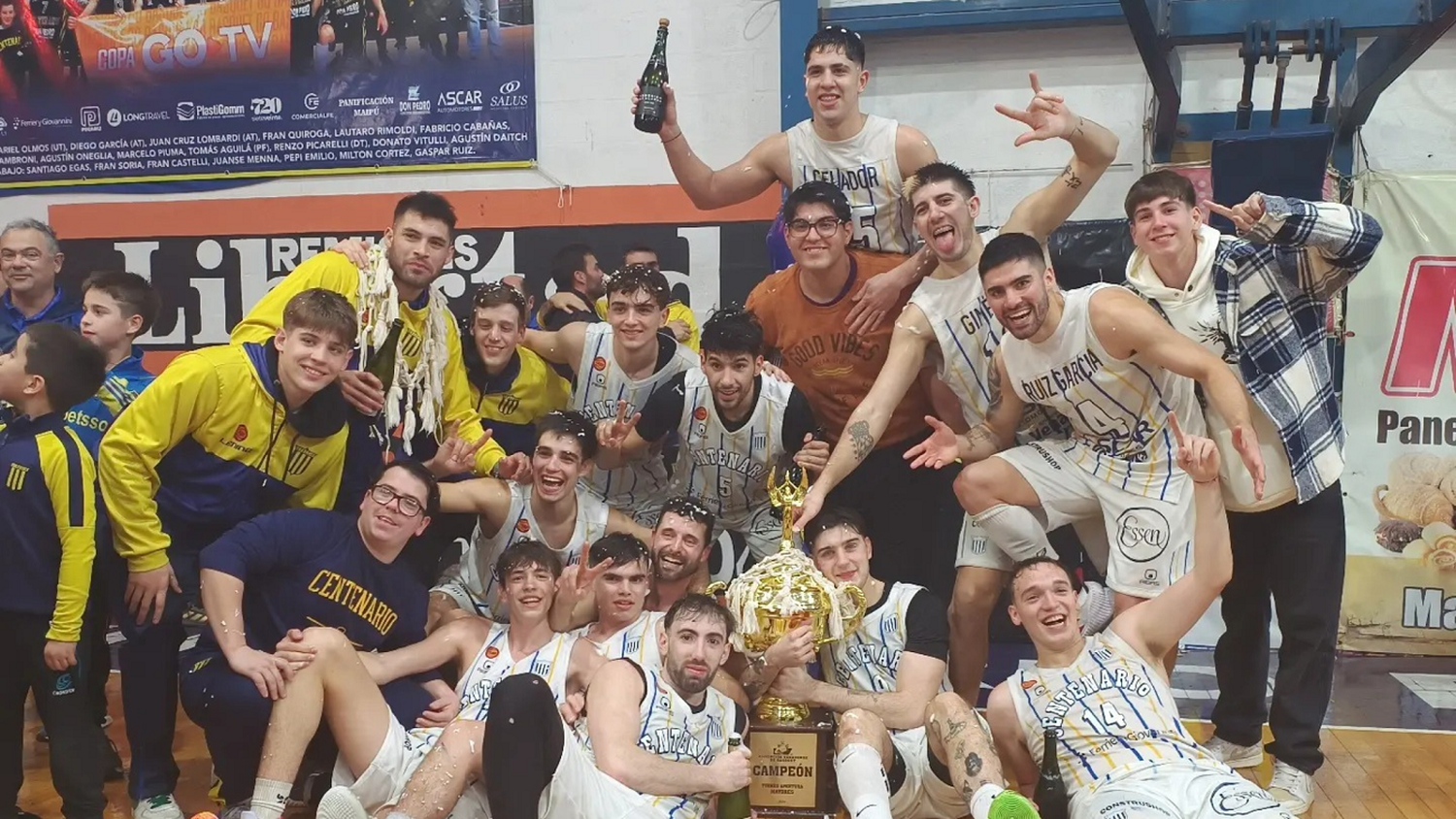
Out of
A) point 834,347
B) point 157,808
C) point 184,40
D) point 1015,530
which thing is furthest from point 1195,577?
point 184,40

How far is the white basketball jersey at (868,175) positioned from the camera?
4.75 metres

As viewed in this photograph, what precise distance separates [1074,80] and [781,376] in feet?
10.8

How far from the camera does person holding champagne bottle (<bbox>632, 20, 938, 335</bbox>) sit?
459 centimetres

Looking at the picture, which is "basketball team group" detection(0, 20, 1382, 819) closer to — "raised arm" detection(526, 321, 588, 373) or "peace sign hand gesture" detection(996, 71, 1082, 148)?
"peace sign hand gesture" detection(996, 71, 1082, 148)

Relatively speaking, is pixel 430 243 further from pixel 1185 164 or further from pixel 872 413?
pixel 1185 164

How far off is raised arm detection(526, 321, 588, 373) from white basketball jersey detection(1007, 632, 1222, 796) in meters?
2.34

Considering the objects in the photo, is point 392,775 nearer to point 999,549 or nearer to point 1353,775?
point 999,549

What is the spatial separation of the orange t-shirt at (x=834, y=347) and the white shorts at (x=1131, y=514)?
63cm

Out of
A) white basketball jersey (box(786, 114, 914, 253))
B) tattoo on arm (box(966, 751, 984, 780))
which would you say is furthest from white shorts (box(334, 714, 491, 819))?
white basketball jersey (box(786, 114, 914, 253))

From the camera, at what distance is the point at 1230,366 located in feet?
13.6

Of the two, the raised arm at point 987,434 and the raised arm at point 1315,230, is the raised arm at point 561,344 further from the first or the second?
the raised arm at point 1315,230

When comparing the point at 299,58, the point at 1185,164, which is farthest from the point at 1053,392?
the point at 299,58

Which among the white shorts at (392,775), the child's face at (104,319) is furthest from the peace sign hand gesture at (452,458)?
the child's face at (104,319)

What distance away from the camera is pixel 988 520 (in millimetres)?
4312
